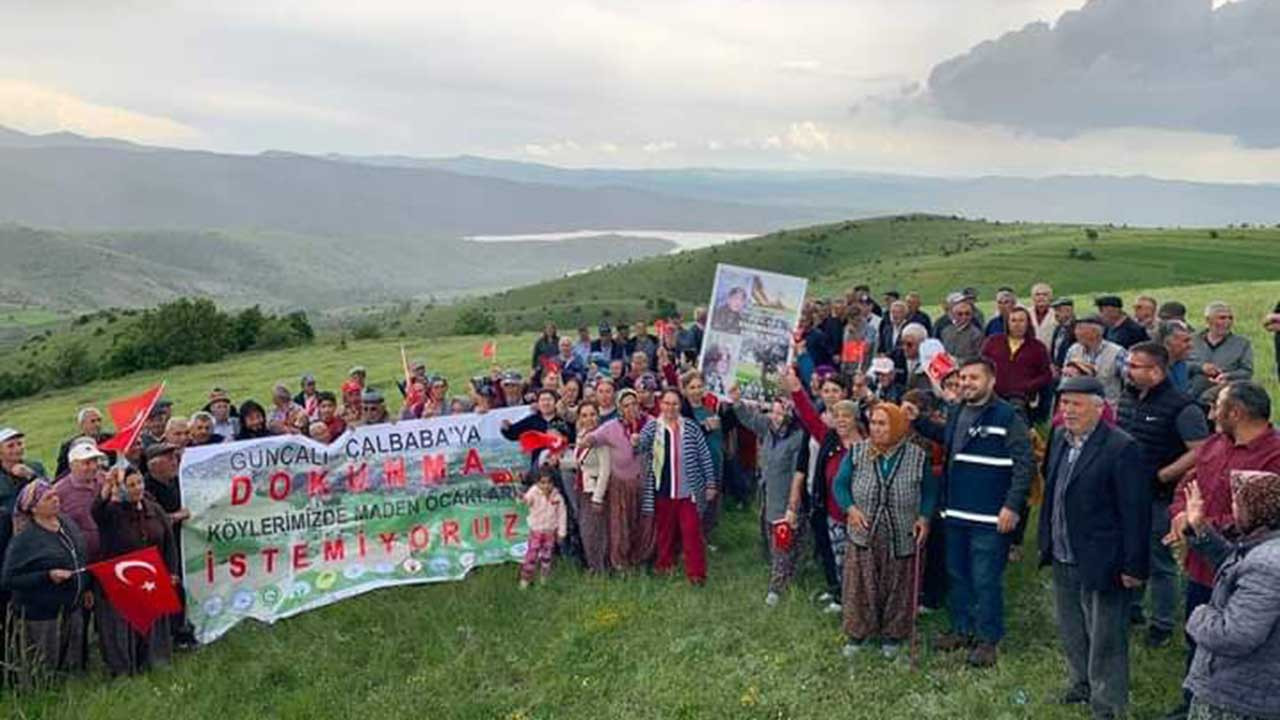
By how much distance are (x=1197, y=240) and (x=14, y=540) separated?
8369 cm

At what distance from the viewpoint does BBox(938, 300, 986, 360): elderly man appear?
13.6 meters

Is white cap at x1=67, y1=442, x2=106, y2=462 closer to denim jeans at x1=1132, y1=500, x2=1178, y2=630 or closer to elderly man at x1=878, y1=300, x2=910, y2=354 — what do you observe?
denim jeans at x1=1132, y1=500, x2=1178, y2=630

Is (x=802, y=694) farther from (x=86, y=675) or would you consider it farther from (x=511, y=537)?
(x=86, y=675)

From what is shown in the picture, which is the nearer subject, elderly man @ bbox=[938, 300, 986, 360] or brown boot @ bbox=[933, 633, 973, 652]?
brown boot @ bbox=[933, 633, 973, 652]

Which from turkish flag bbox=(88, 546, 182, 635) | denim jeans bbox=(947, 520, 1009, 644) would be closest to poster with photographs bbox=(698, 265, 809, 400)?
denim jeans bbox=(947, 520, 1009, 644)

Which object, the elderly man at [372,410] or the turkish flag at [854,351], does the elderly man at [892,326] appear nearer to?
the turkish flag at [854,351]

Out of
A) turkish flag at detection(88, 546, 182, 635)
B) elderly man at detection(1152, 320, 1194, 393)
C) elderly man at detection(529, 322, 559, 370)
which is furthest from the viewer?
elderly man at detection(529, 322, 559, 370)

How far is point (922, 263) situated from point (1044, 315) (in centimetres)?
6826

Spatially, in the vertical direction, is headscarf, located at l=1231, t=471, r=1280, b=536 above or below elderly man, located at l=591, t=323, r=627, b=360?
above

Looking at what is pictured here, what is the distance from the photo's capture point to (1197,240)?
7600cm

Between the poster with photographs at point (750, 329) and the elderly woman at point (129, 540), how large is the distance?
6.43 metres

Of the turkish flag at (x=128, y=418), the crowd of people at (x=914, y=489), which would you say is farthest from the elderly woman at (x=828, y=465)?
the turkish flag at (x=128, y=418)

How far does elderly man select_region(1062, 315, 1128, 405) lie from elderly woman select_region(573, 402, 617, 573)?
17.3 feet

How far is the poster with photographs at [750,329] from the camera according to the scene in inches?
474
